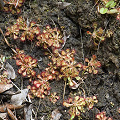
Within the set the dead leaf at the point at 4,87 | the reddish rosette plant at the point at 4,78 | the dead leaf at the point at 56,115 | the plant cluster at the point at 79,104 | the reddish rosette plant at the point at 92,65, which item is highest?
the reddish rosette plant at the point at 92,65

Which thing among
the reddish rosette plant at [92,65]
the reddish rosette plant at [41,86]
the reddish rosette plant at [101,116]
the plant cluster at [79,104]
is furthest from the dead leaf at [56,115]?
the reddish rosette plant at [92,65]

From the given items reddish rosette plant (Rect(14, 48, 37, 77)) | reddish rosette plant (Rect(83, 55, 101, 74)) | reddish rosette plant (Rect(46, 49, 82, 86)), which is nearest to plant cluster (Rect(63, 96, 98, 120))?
reddish rosette plant (Rect(46, 49, 82, 86))

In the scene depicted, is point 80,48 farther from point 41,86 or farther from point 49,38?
point 41,86

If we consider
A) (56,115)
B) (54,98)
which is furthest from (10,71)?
(56,115)

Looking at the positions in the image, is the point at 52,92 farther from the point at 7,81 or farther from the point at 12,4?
the point at 12,4

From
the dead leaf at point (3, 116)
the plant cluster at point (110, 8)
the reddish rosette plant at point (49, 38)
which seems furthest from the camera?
the reddish rosette plant at point (49, 38)

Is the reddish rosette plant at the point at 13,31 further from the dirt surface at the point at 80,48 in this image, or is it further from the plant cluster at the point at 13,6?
the plant cluster at the point at 13,6
